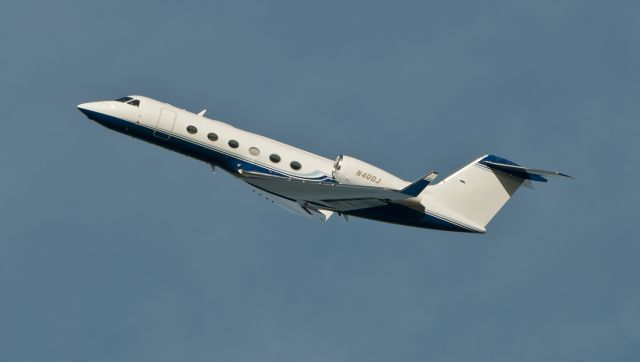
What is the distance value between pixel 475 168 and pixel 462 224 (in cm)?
235

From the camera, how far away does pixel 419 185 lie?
39.2 meters

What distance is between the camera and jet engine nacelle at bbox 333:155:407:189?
42594 mm

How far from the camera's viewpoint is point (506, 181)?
44500mm

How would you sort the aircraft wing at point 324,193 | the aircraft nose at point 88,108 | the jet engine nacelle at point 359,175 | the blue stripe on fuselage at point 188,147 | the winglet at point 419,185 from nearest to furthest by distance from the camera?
the winglet at point 419,185 → the aircraft wing at point 324,193 → the jet engine nacelle at point 359,175 → the blue stripe on fuselage at point 188,147 → the aircraft nose at point 88,108

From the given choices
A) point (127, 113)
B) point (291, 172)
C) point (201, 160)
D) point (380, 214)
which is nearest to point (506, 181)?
point (380, 214)

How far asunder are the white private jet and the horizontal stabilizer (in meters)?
0.04

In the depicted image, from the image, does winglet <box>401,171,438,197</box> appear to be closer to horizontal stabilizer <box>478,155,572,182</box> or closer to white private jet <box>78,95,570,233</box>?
white private jet <box>78,95,570,233</box>

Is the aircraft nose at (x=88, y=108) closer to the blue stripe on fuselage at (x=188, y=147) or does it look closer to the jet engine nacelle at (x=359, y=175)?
the blue stripe on fuselage at (x=188, y=147)

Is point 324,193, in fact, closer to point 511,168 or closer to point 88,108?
point 511,168

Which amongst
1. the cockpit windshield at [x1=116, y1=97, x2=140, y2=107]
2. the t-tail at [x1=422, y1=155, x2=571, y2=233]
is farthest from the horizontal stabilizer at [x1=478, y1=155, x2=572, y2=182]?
the cockpit windshield at [x1=116, y1=97, x2=140, y2=107]

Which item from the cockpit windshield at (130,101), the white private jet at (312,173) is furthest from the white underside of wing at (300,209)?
the cockpit windshield at (130,101)

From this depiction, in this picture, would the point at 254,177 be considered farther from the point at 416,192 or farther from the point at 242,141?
the point at 416,192

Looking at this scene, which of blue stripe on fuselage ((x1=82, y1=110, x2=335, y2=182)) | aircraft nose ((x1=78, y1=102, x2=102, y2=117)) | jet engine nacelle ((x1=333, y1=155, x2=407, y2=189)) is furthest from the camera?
aircraft nose ((x1=78, y1=102, x2=102, y2=117))

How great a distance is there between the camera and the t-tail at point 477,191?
44.3 metres
